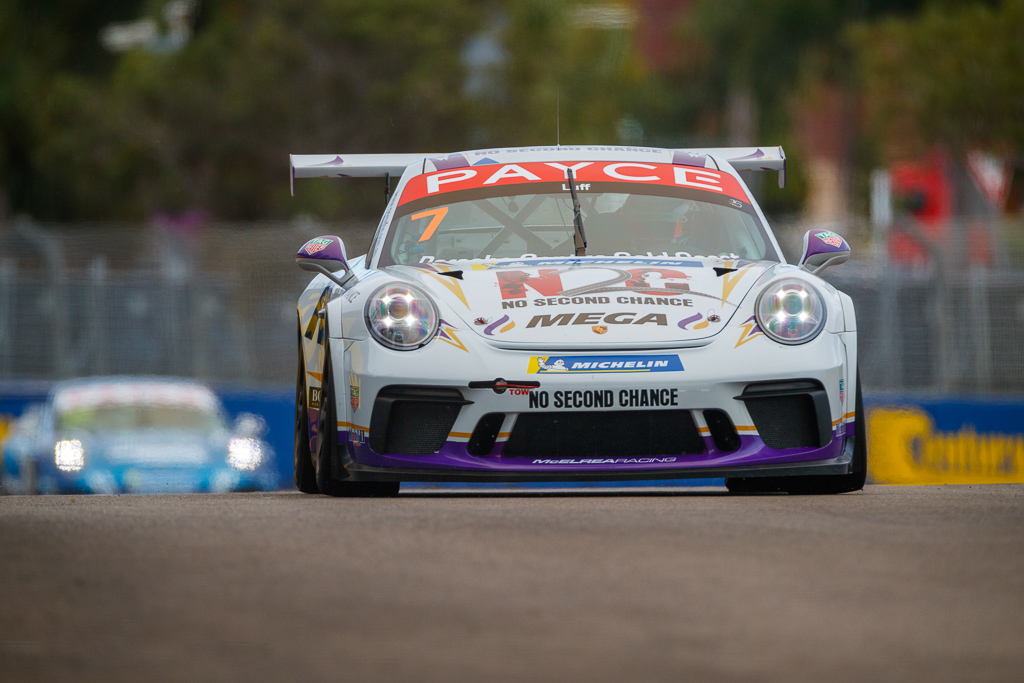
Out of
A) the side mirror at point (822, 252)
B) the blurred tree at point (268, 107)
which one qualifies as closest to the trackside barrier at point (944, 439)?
the side mirror at point (822, 252)

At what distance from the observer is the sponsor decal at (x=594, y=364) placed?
6707 mm

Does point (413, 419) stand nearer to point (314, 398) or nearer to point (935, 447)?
point (314, 398)

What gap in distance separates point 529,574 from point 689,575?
1.30 feet

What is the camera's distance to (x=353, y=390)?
6.97 metres

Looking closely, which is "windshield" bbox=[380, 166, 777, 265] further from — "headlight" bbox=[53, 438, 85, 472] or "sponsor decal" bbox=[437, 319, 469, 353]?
"headlight" bbox=[53, 438, 85, 472]

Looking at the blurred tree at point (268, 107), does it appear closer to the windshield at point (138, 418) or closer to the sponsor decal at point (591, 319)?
the windshield at point (138, 418)

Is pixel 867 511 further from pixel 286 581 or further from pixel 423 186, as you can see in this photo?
pixel 423 186

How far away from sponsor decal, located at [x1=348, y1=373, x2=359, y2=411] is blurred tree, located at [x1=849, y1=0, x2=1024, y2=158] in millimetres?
23122

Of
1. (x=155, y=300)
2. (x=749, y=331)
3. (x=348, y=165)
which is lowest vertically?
(x=155, y=300)

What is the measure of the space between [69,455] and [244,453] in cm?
135

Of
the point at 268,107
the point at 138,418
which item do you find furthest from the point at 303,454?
the point at 268,107

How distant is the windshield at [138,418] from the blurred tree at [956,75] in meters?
16.7

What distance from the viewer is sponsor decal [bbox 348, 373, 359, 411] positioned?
6.93 meters

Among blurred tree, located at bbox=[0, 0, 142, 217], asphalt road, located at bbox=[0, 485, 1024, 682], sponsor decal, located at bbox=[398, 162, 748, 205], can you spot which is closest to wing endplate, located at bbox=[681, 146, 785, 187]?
sponsor decal, located at bbox=[398, 162, 748, 205]
